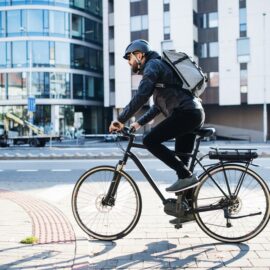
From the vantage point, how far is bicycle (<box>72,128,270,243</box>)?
4594 mm

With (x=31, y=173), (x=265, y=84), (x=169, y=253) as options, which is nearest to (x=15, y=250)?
(x=169, y=253)

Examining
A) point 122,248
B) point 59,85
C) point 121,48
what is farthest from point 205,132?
point 59,85

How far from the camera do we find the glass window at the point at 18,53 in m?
53.5

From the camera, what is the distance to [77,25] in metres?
57.0

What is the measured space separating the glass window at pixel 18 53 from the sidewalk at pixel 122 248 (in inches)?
1954

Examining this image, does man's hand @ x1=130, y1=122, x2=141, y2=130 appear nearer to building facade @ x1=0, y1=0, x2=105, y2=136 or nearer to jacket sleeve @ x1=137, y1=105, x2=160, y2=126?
jacket sleeve @ x1=137, y1=105, x2=160, y2=126

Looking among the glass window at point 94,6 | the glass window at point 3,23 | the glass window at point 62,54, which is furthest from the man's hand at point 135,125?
the glass window at point 94,6

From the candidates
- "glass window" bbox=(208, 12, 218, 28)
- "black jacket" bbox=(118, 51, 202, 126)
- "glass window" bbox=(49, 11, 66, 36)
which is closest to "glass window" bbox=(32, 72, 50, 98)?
"glass window" bbox=(49, 11, 66, 36)

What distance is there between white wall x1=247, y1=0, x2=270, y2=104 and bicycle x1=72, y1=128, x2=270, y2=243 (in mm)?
41802

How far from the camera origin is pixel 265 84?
44438mm

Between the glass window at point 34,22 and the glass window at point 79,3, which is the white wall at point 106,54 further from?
the glass window at point 34,22

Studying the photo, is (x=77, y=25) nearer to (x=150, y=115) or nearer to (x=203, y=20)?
(x=203, y=20)

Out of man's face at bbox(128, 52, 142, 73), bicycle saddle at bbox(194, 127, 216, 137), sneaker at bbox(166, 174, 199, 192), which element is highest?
man's face at bbox(128, 52, 142, 73)

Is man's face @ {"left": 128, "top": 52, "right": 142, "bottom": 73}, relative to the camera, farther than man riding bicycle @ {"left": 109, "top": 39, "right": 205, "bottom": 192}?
Yes
